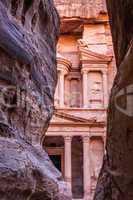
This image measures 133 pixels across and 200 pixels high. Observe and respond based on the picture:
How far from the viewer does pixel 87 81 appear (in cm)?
3131

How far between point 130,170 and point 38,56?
2.92 meters

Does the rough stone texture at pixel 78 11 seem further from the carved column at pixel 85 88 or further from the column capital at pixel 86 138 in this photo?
the column capital at pixel 86 138

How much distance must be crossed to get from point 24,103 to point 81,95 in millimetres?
26625

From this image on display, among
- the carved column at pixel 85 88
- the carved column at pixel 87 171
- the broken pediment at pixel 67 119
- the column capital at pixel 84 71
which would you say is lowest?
the carved column at pixel 87 171

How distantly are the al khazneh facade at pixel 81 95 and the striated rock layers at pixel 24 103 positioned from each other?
19395 mm

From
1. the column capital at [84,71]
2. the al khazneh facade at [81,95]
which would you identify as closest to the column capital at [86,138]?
the al khazneh facade at [81,95]

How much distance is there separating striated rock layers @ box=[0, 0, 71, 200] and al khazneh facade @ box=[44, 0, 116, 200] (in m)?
19.4

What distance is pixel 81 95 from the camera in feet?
104

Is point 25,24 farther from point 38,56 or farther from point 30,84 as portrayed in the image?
point 30,84

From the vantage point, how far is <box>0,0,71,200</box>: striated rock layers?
13.7 ft

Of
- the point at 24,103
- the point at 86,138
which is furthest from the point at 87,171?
the point at 24,103

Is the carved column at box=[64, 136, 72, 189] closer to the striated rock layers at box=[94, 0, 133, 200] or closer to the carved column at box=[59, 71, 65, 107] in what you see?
the carved column at box=[59, 71, 65, 107]

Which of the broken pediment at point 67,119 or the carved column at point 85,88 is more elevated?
the carved column at point 85,88

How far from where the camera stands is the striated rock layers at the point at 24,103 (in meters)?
4.17
